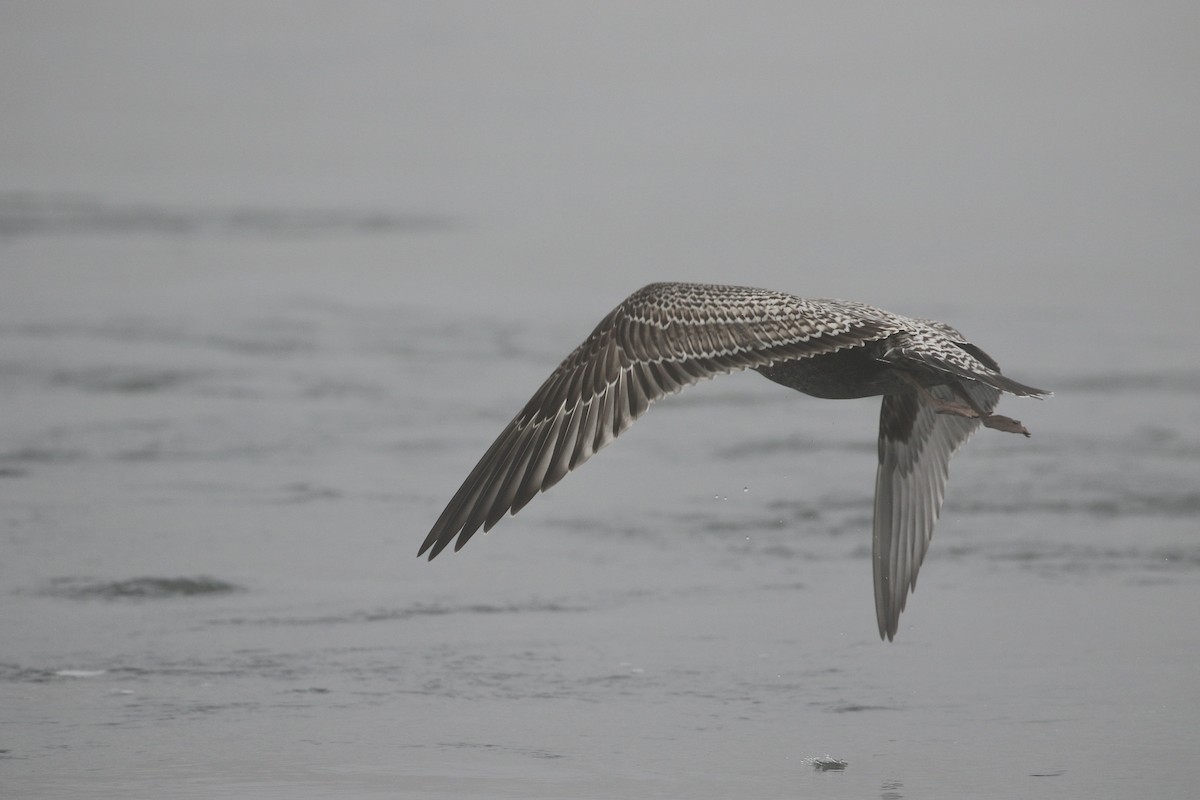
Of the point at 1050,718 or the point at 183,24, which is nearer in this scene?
the point at 1050,718

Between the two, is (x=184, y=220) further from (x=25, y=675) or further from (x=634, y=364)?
(x=634, y=364)

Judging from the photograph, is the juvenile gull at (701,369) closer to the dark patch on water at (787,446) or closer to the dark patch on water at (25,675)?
the dark patch on water at (25,675)

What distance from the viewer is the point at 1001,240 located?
1165 centimetres

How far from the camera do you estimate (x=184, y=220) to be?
41.2ft

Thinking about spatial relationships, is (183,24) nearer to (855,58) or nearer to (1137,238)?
(855,58)

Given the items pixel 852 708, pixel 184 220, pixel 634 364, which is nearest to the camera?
pixel 852 708

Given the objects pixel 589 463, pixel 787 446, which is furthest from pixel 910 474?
pixel 589 463

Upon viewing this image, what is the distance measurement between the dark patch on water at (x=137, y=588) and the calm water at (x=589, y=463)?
2 centimetres

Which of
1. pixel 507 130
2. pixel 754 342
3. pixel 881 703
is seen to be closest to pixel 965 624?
pixel 881 703

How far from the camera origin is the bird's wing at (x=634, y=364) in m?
5.53

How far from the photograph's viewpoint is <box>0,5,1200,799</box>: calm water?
525 centimetres

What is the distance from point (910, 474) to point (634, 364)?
4.77ft

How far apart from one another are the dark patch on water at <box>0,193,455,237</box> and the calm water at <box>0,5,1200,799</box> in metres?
0.04

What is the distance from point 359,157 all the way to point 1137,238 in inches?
222
